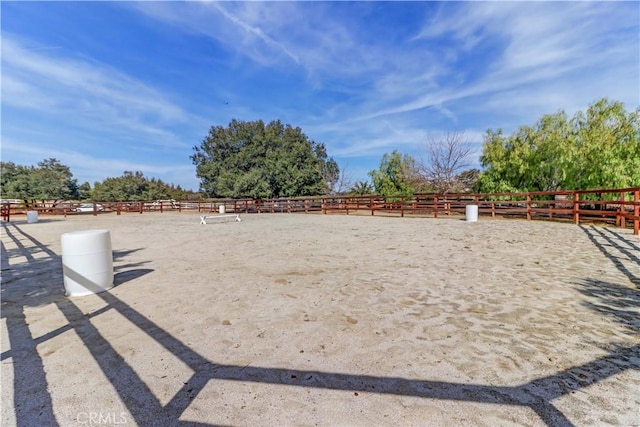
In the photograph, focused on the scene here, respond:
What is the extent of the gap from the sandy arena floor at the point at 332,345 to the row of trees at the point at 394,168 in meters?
10.7

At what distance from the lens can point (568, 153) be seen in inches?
509

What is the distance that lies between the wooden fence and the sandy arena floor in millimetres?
7572

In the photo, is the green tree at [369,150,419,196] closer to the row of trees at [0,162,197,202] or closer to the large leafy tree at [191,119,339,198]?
the large leafy tree at [191,119,339,198]

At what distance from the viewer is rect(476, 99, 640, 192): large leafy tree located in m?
11.9

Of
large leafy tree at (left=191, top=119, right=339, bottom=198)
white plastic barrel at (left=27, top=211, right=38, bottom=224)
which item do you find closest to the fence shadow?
white plastic barrel at (left=27, top=211, right=38, bottom=224)

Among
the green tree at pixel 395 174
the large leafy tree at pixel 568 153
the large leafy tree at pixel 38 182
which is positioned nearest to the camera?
the large leafy tree at pixel 568 153

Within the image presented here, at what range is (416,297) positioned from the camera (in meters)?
3.47

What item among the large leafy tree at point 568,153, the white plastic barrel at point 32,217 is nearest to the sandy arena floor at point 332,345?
the large leafy tree at point 568,153

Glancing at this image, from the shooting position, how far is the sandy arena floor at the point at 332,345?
1.71 metres

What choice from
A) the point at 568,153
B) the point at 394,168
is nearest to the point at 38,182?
the point at 394,168

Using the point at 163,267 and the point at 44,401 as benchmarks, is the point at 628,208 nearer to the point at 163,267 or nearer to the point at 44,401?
the point at 163,267

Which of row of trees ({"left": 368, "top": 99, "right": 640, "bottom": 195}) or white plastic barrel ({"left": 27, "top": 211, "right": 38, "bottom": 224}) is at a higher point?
row of trees ({"left": 368, "top": 99, "right": 640, "bottom": 195})

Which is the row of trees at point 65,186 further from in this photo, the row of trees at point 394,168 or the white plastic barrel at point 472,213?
the white plastic barrel at point 472,213

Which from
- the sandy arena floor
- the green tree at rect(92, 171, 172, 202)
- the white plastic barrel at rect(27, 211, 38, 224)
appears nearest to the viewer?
the sandy arena floor
